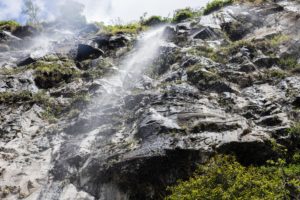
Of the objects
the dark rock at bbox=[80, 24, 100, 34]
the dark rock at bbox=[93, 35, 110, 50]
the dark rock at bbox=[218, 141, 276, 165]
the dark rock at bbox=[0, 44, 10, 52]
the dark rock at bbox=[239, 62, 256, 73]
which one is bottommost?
the dark rock at bbox=[218, 141, 276, 165]

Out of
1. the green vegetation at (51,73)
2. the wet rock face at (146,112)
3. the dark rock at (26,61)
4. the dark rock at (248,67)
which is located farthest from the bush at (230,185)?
the dark rock at (26,61)

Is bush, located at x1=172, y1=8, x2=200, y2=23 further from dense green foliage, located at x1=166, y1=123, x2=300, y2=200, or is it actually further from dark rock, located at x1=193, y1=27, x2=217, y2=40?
dense green foliage, located at x1=166, y1=123, x2=300, y2=200

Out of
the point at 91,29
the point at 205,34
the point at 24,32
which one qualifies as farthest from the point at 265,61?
the point at 24,32

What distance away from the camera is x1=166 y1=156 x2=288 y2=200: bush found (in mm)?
12312

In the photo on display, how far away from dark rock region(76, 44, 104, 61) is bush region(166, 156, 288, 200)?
19254mm

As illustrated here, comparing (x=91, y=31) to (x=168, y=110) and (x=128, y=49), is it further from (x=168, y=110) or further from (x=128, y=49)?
(x=168, y=110)

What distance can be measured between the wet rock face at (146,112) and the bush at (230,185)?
183 cm

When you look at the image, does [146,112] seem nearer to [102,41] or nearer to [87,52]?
[87,52]

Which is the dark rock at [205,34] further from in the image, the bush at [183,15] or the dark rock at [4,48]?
the dark rock at [4,48]

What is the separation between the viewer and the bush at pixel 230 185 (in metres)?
12.3

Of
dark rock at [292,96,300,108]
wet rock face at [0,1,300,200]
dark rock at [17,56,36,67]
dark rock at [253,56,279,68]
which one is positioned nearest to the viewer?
wet rock face at [0,1,300,200]

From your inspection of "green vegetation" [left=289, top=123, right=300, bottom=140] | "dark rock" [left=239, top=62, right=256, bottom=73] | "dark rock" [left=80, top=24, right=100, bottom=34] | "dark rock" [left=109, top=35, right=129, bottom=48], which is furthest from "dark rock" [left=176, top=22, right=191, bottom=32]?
"green vegetation" [left=289, top=123, right=300, bottom=140]

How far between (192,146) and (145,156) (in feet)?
6.46

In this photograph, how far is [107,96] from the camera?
23.2 m
